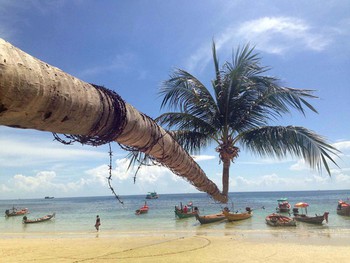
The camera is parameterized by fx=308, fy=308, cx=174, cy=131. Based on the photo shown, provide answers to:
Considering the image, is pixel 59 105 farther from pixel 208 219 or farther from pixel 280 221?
pixel 208 219

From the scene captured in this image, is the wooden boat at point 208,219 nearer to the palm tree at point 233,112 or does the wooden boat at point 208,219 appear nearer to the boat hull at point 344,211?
the boat hull at point 344,211

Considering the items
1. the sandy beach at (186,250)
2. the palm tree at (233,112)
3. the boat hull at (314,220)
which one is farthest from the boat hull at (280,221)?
the palm tree at (233,112)

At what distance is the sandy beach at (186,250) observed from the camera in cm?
1603

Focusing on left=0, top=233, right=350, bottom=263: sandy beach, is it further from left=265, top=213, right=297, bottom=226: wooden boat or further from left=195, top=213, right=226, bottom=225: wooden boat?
left=195, top=213, right=226, bottom=225: wooden boat

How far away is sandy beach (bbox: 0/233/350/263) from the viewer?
16031mm

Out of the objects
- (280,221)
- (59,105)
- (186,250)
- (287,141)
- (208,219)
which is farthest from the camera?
(208,219)

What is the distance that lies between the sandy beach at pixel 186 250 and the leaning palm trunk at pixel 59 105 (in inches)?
574

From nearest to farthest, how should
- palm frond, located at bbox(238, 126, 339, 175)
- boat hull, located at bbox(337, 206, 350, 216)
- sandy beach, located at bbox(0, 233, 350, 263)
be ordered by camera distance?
palm frond, located at bbox(238, 126, 339, 175) < sandy beach, located at bbox(0, 233, 350, 263) < boat hull, located at bbox(337, 206, 350, 216)

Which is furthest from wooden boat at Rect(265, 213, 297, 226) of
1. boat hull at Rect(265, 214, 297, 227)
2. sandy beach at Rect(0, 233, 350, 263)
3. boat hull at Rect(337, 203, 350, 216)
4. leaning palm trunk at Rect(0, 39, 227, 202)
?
leaning palm trunk at Rect(0, 39, 227, 202)

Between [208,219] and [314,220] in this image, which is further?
[208,219]

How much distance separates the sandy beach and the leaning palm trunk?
1458cm

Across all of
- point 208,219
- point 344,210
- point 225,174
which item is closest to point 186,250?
point 225,174

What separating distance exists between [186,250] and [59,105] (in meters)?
18.4

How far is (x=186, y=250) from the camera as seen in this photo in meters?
18.5
